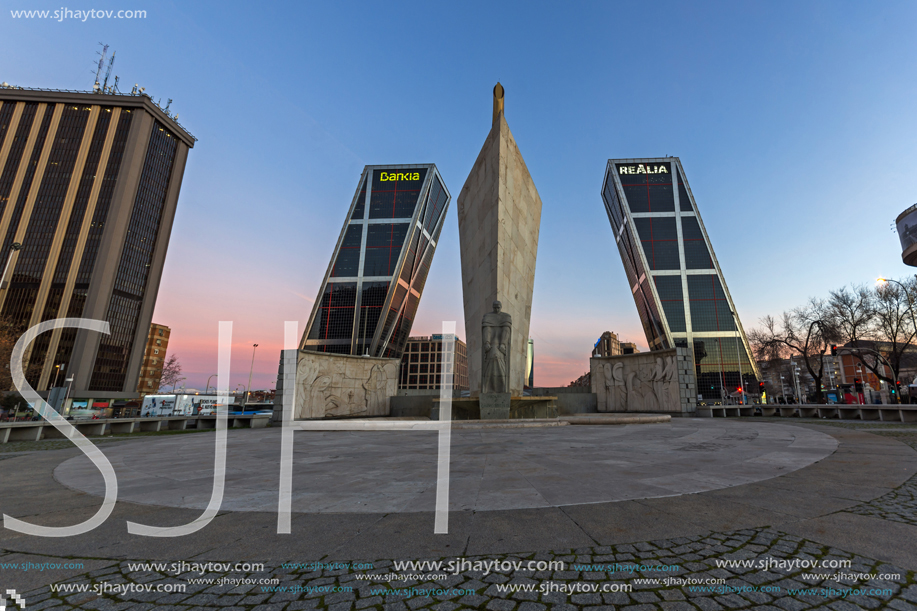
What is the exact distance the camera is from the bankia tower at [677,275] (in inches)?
2771

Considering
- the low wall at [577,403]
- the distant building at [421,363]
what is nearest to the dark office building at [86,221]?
the distant building at [421,363]

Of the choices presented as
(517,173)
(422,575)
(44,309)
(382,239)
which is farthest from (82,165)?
(422,575)

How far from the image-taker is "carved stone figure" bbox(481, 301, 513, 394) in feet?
48.2

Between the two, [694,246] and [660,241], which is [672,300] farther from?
[660,241]

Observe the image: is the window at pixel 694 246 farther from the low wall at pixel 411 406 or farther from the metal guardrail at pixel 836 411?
the low wall at pixel 411 406

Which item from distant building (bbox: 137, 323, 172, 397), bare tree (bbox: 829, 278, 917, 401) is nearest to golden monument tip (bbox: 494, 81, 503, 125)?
bare tree (bbox: 829, 278, 917, 401)

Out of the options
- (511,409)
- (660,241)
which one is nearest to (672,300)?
(660,241)

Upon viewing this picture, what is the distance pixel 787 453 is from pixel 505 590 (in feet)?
24.6

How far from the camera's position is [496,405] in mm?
14727

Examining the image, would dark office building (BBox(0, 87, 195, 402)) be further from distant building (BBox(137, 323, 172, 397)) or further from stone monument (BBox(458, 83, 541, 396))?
stone monument (BBox(458, 83, 541, 396))

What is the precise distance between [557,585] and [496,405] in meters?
12.8

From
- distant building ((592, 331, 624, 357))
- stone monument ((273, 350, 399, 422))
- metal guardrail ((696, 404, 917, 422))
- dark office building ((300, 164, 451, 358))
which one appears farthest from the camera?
distant building ((592, 331, 624, 357))

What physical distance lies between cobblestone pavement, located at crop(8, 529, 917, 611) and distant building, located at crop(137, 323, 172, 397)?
114 metres

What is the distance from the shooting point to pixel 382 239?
277ft
